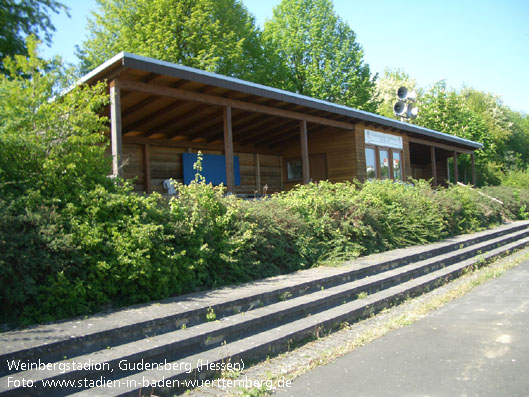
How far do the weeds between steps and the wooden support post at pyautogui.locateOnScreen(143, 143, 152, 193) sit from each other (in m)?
9.21

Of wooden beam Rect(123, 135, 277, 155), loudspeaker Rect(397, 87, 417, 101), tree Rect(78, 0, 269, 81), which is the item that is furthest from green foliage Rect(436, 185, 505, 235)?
tree Rect(78, 0, 269, 81)

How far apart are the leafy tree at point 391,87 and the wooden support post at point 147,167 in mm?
40023

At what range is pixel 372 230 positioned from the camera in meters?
9.61

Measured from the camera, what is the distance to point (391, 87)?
52.1 metres

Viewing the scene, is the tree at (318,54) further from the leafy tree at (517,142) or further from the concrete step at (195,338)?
the concrete step at (195,338)

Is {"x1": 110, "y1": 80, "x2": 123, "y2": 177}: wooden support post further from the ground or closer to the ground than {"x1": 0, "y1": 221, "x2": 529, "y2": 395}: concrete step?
further from the ground

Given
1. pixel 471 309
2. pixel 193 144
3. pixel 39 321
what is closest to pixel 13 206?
pixel 39 321

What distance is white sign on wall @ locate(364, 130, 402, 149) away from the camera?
16656 millimetres

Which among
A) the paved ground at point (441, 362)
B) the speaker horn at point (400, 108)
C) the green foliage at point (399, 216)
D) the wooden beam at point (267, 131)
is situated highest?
the speaker horn at point (400, 108)

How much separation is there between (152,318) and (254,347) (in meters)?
1.10

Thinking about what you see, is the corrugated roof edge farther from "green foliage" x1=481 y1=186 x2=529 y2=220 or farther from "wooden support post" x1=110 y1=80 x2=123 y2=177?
"green foliage" x1=481 y1=186 x2=529 y2=220

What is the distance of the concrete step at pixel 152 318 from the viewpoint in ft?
12.0

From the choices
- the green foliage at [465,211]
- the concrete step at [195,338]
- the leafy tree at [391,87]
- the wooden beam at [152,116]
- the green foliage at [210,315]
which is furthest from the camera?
the leafy tree at [391,87]

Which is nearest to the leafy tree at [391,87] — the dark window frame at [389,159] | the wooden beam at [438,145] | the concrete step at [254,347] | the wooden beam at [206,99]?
the wooden beam at [438,145]
